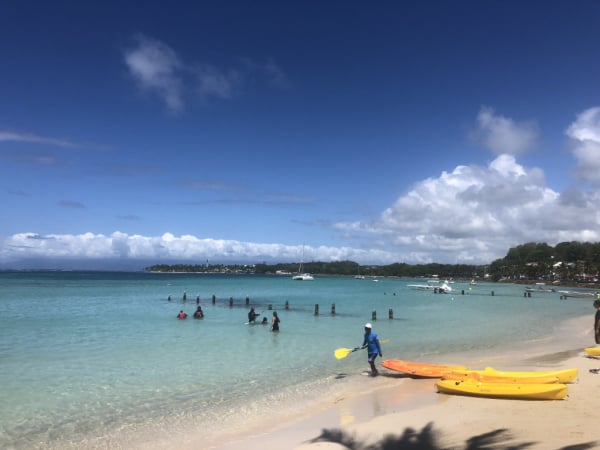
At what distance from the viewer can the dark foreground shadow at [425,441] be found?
760cm

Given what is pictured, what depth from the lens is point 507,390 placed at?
1080cm

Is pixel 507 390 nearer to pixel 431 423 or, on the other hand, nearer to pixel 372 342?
pixel 431 423

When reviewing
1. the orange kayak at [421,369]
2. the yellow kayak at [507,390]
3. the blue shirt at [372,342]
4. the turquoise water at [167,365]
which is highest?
the blue shirt at [372,342]

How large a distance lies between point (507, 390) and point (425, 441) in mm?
3764

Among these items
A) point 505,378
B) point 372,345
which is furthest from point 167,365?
point 505,378

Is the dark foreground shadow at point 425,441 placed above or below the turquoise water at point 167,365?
above

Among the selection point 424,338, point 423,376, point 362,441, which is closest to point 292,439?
point 362,441

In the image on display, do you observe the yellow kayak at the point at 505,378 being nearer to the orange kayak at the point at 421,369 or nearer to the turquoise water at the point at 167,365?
the orange kayak at the point at 421,369

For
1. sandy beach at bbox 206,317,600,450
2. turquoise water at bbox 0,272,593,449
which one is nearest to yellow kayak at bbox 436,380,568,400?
sandy beach at bbox 206,317,600,450

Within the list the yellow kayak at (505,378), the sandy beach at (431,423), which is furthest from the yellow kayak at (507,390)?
the yellow kayak at (505,378)

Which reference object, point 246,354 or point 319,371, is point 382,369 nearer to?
point 319,371

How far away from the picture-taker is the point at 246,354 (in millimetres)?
19219

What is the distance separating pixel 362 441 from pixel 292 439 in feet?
4.70

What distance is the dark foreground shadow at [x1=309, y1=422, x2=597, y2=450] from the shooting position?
7.60 meters
